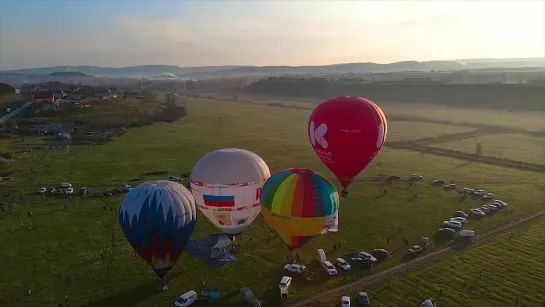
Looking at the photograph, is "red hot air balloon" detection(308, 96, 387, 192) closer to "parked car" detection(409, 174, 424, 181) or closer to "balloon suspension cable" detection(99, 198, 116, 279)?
"balloon suspension cable" detection(99, 198, 116, 279)

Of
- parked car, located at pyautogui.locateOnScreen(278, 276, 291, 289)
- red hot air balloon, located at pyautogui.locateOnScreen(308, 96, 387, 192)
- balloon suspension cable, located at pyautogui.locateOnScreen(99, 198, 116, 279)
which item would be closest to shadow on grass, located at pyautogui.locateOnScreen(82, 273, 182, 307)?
balloon suspension cable, located at pyautogui.locateOnScreen(99, 198, 116, 279)

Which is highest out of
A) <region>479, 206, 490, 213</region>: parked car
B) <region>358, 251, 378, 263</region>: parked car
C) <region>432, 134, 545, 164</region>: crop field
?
<region>432, 134, 545, 164</region>: crop field

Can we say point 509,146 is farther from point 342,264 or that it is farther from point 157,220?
point 157,220

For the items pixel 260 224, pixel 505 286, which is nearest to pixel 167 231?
pixel 260 224

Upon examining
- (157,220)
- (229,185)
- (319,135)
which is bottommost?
(157,220)

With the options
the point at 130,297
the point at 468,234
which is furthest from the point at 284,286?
the point at 468,234
